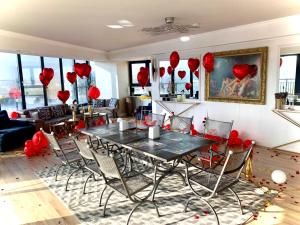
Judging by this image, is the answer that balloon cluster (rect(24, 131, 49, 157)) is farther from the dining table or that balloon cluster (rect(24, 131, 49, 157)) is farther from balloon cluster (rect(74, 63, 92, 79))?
balloon cluster (rect(74, 63, 92, 79))

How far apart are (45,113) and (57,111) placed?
477 millimetres

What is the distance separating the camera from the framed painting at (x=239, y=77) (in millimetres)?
4777

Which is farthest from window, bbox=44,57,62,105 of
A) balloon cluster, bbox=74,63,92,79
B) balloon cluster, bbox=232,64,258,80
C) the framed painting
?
balloon cluster, bbox=232,64,258,80

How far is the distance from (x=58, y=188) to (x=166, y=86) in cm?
467

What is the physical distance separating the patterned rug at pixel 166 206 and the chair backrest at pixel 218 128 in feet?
2.55

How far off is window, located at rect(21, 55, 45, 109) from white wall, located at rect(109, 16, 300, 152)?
15.9 feet

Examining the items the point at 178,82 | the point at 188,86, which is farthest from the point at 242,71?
the point at 178,82

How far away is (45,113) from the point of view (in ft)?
23.0

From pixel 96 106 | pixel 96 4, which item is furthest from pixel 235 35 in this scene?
pixel 96 106

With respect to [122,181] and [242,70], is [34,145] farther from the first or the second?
[242,70]

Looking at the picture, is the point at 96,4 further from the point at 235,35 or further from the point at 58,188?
the point at 235,35

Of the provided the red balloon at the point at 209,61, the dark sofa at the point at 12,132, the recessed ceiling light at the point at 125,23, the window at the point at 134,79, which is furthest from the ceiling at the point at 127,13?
the window at the point at 134,79

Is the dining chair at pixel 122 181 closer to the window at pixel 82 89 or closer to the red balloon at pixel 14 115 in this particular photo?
the red balloon at pixel 14 115

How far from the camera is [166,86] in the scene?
7.13 metres
